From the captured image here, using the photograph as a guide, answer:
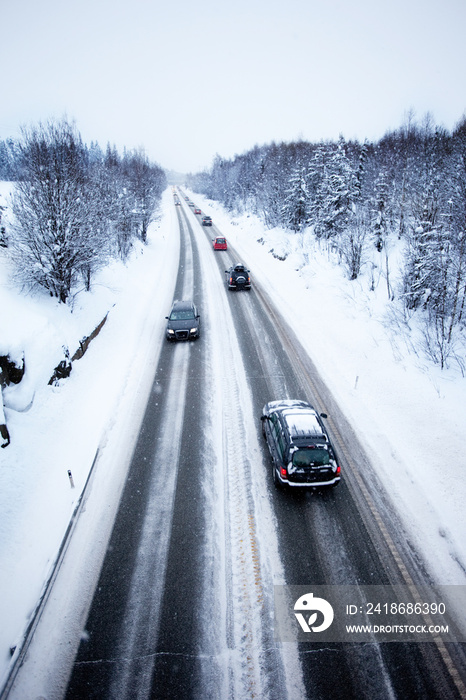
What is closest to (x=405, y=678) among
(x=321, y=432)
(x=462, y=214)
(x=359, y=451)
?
(x=321, y=432)

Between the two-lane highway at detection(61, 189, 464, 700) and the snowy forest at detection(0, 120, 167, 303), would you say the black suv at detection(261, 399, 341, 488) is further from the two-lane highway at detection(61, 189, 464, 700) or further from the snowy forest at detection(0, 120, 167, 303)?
the snowy forest at detection(0, 120, 167, 303)

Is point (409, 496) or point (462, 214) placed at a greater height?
point (462, 214)

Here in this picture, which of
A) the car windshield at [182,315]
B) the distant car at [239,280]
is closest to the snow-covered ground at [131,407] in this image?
the car windshield at [182,315]

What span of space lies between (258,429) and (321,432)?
8.80 ft

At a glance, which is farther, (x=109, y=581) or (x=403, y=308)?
(x=403, y=308)

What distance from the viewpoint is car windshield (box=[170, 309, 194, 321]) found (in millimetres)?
17028

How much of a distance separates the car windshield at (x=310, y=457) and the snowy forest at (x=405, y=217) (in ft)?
28.4

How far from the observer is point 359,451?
996cm

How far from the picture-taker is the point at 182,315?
56.4 feet

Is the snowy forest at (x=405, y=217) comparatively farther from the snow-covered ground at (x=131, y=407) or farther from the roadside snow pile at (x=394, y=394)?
the snow-covered ground at (x=131, y=407)

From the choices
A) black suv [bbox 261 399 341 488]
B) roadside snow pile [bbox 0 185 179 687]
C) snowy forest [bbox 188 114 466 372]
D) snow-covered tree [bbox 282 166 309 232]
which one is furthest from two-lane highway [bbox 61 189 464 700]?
snow-covered tree [bbox 282 166 309 232]

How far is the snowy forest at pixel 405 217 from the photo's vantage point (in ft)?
49.8

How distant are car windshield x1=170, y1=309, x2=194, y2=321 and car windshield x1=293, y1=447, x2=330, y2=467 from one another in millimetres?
10684

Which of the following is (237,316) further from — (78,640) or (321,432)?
(78,640)
